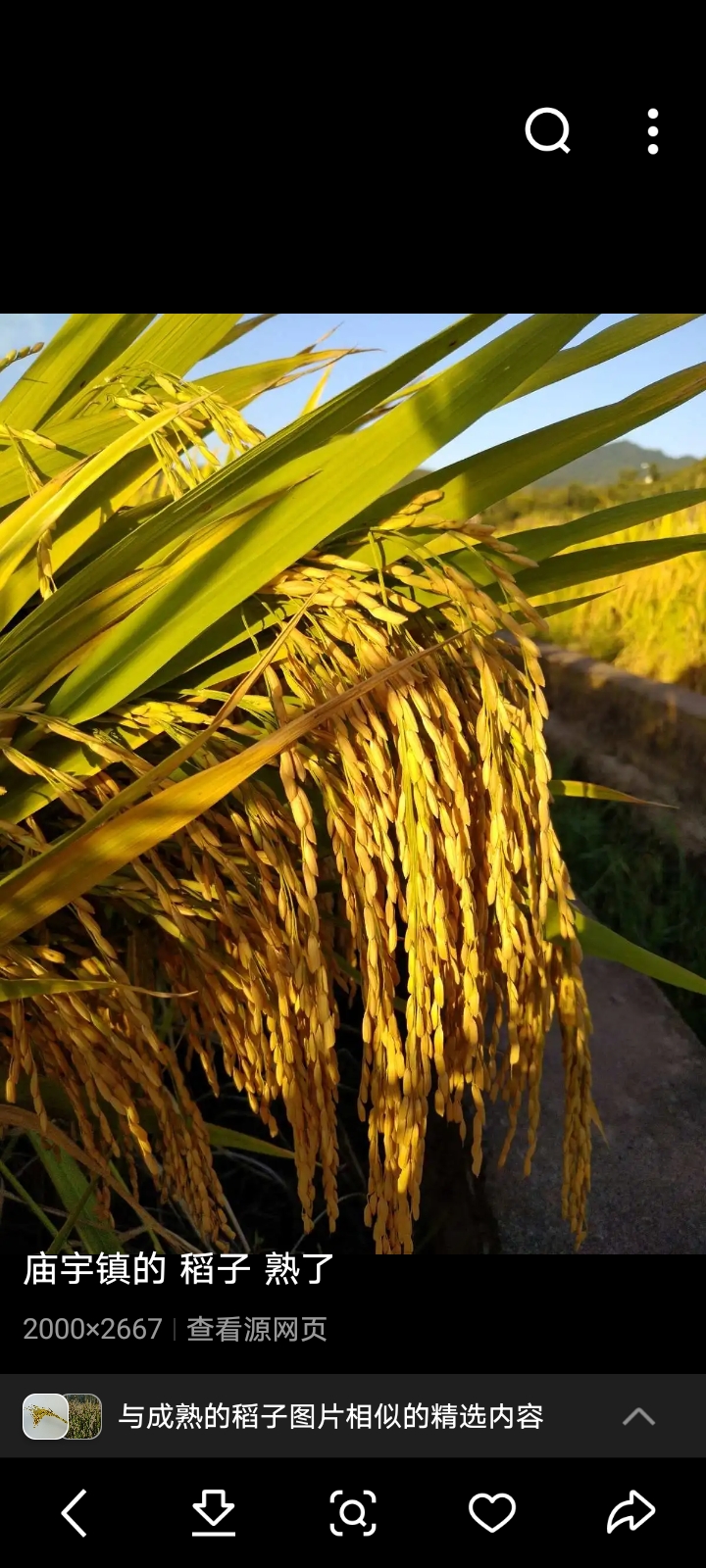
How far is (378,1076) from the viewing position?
783 mm

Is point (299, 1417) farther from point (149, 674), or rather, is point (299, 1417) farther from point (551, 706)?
point (551, 706)

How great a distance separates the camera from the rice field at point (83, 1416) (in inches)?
36.0

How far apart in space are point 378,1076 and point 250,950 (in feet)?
0.43

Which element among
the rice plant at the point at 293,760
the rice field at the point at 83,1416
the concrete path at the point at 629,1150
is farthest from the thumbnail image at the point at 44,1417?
the concrete path at the point at 629,1150

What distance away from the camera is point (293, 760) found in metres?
0.73

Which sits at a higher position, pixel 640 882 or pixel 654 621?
pixel 654 621

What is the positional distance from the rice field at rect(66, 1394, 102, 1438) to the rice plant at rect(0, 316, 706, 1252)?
0.56 feet

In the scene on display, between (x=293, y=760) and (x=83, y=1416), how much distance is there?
0.61 m
